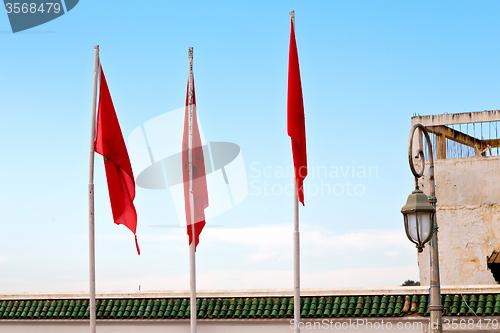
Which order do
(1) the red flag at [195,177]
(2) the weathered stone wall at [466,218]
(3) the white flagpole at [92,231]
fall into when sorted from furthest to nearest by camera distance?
(2) the weathered stone wall at [466,218], (1) the red flag at [195,177], (3) the white flagpole at [92,231]

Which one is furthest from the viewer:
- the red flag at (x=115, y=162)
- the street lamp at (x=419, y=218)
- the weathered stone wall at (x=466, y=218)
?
the weathered stone wall at (x=466, y=218)

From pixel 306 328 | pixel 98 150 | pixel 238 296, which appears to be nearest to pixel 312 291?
pixel 306 328

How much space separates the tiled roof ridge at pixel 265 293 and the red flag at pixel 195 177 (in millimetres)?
2613

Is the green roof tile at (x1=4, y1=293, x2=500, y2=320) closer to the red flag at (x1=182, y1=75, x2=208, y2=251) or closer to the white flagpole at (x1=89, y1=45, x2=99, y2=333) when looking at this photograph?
the red flag at (x1=182, y1=75, x2=208, y2=251)

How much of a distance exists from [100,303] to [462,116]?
14.0 m

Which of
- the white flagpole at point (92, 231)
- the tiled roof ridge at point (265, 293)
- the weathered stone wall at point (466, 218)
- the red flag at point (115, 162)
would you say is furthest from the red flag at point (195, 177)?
the weathered stone wall at point (466, 218)

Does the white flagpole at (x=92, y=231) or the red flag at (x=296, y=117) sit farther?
the white flagpole at (x=92, y=231)

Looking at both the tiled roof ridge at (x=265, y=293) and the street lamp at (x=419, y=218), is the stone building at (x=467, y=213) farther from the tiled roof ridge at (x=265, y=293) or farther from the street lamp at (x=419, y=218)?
the street lamp at (x=419, y=218)

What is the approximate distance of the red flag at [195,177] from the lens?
14789 mm

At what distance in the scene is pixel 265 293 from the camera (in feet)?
53.9

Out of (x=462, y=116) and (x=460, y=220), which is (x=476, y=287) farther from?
(x=462, y=116)

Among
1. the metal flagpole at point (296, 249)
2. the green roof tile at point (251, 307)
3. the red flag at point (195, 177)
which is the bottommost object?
the green roof tile at point (251, 307)

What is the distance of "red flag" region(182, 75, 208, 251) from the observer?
48.5 feet

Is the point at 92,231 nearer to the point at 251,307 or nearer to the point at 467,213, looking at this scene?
the point at 251,307
